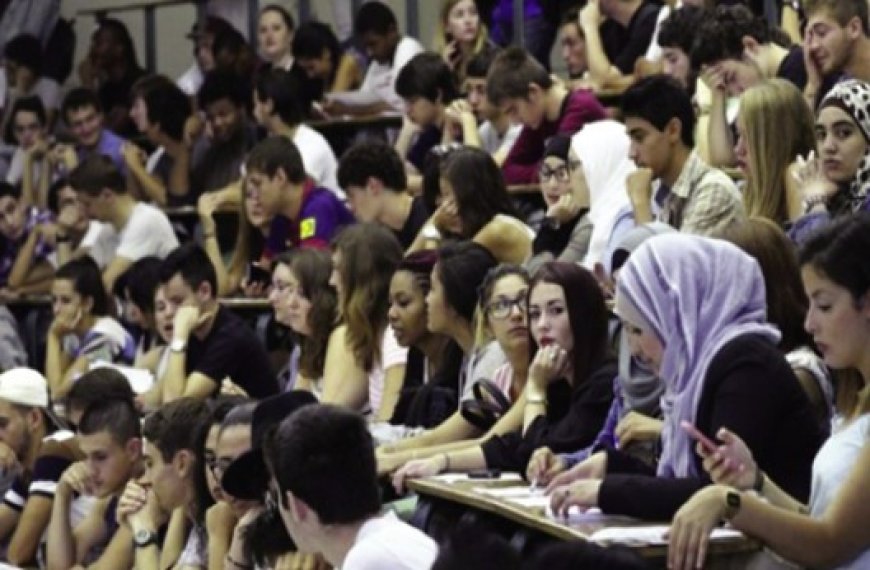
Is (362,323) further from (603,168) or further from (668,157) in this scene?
(668,157)

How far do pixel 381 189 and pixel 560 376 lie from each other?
2.72m

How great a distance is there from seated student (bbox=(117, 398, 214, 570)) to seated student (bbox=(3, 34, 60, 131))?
5.93m

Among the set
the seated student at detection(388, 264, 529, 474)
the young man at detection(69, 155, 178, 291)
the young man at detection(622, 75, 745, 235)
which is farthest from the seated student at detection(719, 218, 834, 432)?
the young man at detection(69, 155, 178, 291)

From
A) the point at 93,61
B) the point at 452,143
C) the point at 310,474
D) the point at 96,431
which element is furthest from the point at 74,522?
the point at 93,61

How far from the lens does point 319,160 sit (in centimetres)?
984

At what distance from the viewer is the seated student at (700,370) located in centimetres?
456

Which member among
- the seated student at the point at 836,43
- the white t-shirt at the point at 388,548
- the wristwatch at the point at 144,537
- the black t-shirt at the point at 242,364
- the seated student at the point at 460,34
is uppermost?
the seated student at the point at 836,43

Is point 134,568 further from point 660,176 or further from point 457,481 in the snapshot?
point 660,176

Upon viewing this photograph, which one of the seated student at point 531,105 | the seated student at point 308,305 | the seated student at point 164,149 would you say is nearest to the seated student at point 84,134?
the seated student at point 164,149

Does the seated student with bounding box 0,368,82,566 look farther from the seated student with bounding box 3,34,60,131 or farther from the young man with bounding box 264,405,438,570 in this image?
the seated student with bounding box 3,34,60,131

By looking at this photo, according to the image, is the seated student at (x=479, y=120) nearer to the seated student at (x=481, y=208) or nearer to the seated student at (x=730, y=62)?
the seated student at (x=481, y=208)

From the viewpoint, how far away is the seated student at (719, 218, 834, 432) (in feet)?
16.5

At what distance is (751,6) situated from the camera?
9336 millimetres

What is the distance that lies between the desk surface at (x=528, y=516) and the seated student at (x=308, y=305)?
1.76m
